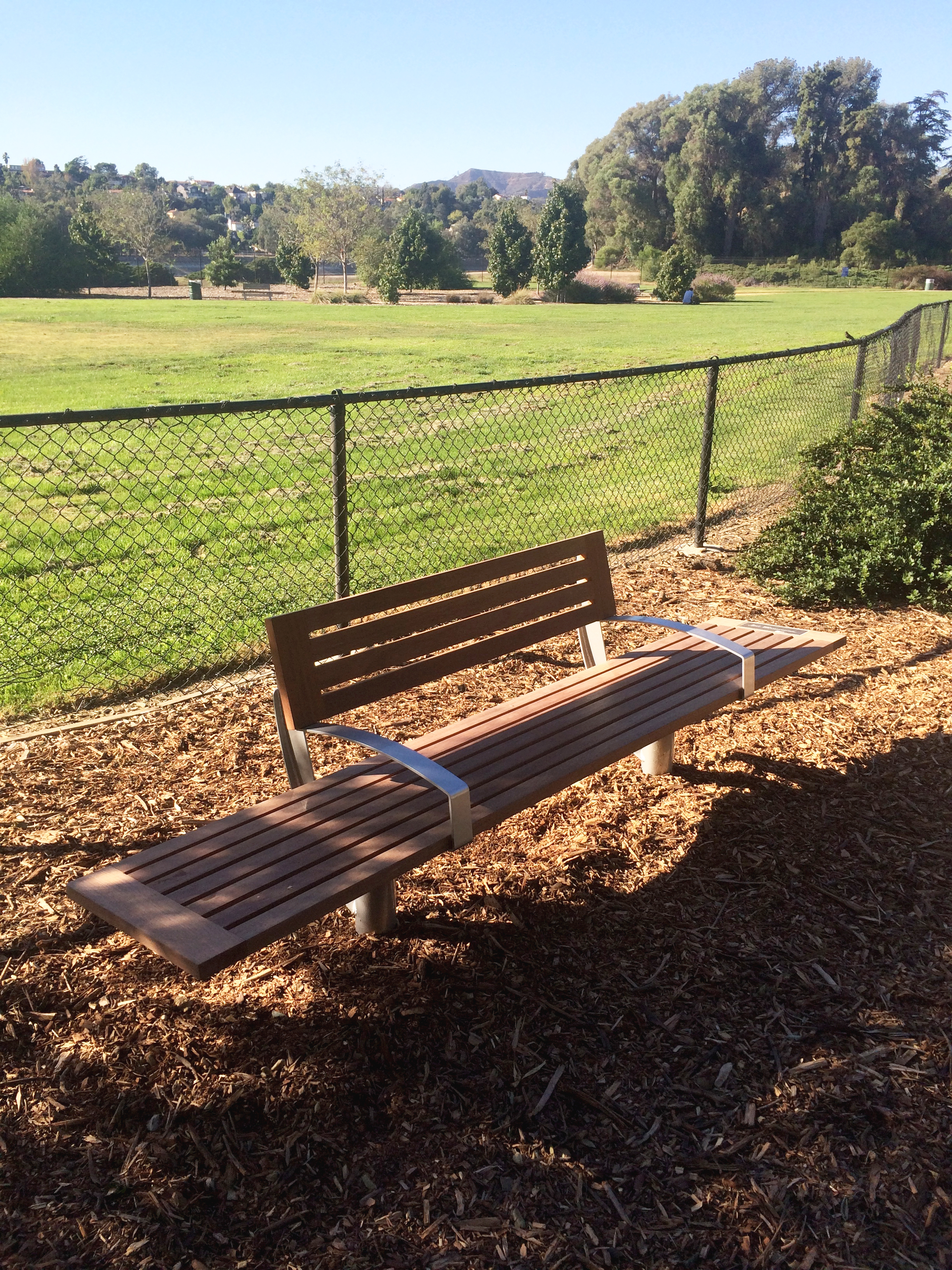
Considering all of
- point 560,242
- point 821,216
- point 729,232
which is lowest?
point 560,242

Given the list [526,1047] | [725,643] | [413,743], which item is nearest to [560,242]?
[725,643]

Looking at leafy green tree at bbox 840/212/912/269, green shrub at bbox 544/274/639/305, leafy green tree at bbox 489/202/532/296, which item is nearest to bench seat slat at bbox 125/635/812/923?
green shrub at bbox 544/274/639/305

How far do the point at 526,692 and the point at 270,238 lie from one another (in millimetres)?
130960

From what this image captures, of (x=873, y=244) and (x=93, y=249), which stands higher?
(x=873, y=244)

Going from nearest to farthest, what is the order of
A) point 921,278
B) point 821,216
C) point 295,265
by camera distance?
1. point 921,278
2. point 295,265
3. point 821,216

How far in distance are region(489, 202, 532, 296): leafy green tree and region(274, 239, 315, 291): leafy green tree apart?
14.7 m

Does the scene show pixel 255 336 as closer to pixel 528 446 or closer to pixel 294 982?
pixel 528 446

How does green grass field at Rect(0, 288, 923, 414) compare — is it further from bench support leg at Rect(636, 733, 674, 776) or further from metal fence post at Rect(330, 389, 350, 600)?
bench support leg at Rect(636, 733, 674, 776)

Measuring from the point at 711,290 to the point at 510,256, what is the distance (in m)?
13.8

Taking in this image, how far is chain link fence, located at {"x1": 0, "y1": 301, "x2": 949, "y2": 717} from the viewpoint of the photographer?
5059mm

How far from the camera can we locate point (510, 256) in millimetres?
63219

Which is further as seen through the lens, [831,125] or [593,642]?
[831,125]

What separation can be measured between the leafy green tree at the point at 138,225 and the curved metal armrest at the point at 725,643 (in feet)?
278

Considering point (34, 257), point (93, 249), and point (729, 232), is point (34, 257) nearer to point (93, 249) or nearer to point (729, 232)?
point (93, 249)
